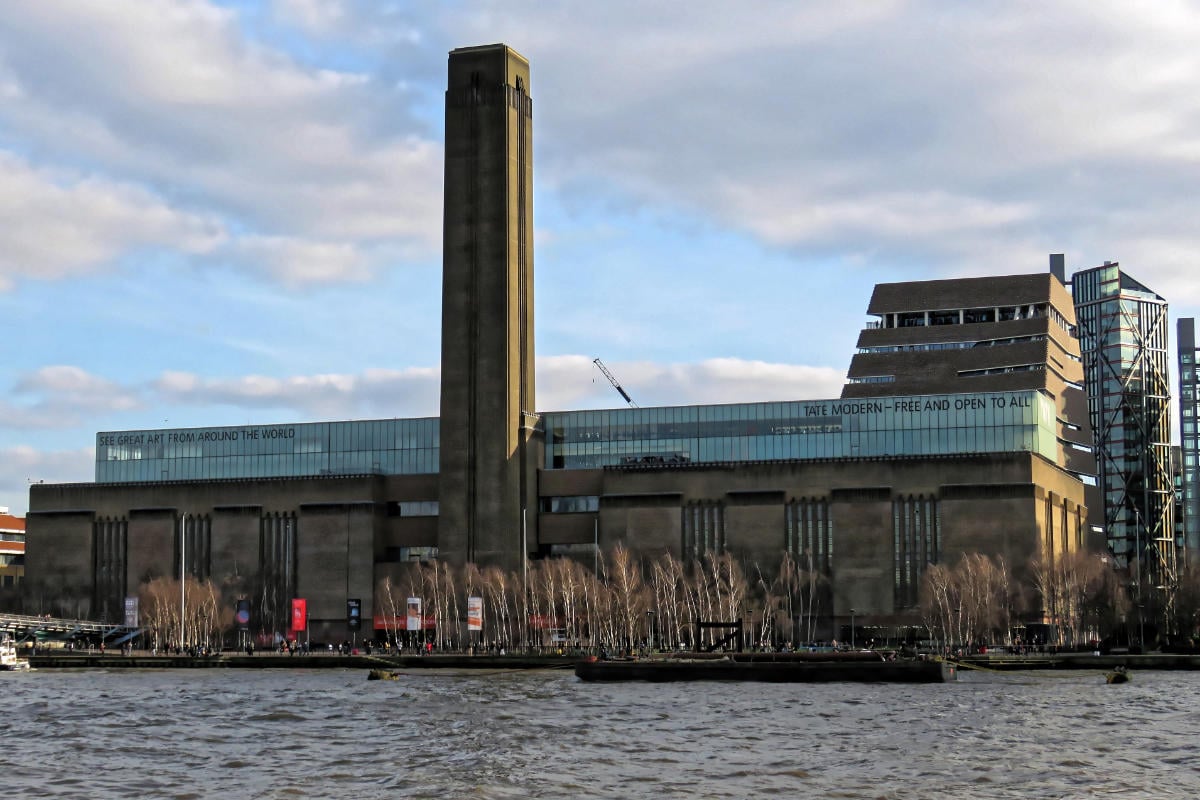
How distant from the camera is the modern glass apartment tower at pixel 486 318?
187m

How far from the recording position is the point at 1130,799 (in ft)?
165

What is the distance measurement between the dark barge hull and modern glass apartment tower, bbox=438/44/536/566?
6742 centimetres

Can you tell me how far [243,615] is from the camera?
184 m

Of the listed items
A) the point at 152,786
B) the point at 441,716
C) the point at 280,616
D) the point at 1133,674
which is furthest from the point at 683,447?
the point at 152,786

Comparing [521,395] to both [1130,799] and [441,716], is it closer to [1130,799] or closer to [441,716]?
[441,716]

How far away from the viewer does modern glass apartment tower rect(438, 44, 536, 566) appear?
18662 centimetres

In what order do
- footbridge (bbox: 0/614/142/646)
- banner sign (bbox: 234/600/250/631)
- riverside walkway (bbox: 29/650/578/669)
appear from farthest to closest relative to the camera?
banner sign (bbox: 234/600/250/631) < footbridge (bbox: 0/614/142/646) < riverside walkway (bbox: 29/650/578/669)

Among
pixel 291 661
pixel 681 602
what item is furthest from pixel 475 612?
pixel 681 602

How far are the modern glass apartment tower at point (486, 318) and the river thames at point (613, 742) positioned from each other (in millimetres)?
79952

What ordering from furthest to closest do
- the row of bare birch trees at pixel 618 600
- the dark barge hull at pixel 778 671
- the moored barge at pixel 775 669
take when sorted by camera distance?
the row of bare birch trees at pixel 618 600 < the moored barge at pixel 775 669 < the dark barge hull at pixel 778 671

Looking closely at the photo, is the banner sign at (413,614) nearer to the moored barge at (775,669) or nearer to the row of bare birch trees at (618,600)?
the row of bare birch trees at (618,600)

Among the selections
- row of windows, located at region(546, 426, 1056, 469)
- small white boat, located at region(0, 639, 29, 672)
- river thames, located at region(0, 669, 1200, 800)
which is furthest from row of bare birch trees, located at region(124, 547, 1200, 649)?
river thames, located at region(0, 669, 1200, 800)

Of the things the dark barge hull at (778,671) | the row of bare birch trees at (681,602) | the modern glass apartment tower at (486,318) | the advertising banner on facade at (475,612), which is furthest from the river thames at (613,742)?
the modern glass apartment tower at (486,318)

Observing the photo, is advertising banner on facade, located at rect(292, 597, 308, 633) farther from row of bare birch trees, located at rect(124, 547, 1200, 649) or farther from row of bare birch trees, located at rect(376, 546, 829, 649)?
row of bare birch trees, located at rect(376, 546, 829, 649)
